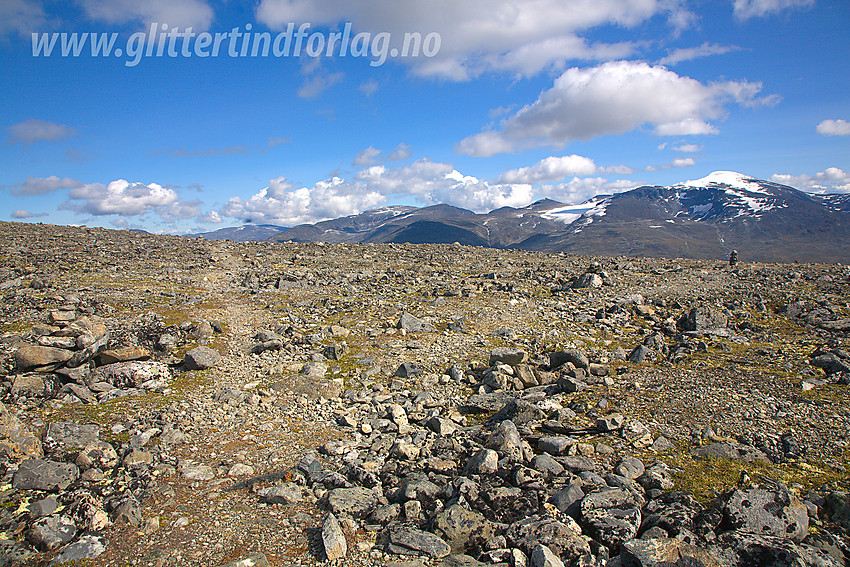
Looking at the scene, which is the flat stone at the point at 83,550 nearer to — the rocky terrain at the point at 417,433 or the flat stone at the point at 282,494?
the rocky terrain at the point at 417,433

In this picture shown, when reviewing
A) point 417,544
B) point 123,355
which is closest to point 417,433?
point 417,544

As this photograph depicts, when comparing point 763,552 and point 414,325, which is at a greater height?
point 414,325

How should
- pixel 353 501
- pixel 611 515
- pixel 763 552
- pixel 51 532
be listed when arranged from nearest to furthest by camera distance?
pixel 763 552 → pixel 51 532 → pixel 611 515 → pixel 353 501

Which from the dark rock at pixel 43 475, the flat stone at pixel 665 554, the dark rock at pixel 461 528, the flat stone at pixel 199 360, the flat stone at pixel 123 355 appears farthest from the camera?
the flat stone at pixel 199 360

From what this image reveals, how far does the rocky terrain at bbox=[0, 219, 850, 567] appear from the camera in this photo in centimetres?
683

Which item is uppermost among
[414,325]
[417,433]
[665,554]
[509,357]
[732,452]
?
[414,325]

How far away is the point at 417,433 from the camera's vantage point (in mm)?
10820

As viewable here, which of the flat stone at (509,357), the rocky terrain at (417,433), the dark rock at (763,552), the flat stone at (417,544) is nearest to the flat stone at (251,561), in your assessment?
the rocky terrain at (417,433)

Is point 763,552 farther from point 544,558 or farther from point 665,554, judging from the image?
point 544,558

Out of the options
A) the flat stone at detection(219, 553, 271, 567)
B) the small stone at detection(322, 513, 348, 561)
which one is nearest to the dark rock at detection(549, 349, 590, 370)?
the small stone at detection(322, 513, 348, 561)

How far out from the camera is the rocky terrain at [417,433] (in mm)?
6828

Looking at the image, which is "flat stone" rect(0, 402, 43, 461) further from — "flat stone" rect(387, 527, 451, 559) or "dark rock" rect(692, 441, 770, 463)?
Answer: "dark rock" rect(692, 441, 770, 463)

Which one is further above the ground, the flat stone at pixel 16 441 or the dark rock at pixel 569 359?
the dark rock at pixel 569 359

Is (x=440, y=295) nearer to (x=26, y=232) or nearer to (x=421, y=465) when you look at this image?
(x=421, y=465)
